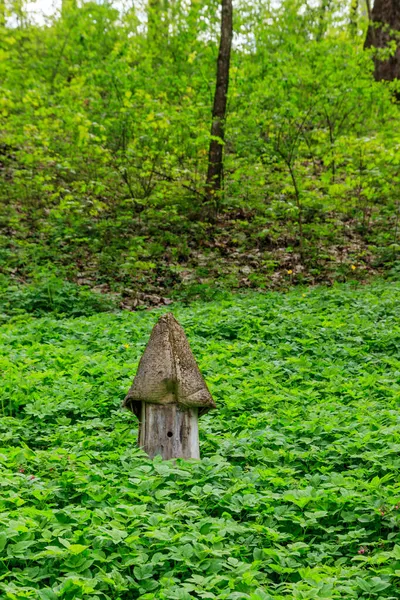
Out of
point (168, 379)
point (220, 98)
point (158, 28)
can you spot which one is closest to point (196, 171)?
point (220, 98)

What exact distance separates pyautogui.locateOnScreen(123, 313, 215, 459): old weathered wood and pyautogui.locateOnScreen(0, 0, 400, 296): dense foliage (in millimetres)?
6555

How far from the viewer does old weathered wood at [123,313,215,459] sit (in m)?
4.26

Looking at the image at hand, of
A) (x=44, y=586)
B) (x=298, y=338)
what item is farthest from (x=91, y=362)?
(x=44, y=586)

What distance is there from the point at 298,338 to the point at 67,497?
4.43 meters

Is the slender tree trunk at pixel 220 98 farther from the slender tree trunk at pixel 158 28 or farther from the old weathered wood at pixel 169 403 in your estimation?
the old weathered wood at pixel 169 403

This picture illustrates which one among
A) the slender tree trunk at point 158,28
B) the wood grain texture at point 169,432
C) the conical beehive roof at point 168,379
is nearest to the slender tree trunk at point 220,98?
the slender tree trunk at point 158,28

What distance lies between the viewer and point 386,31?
1841 cm

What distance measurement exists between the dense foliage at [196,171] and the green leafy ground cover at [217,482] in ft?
15.9

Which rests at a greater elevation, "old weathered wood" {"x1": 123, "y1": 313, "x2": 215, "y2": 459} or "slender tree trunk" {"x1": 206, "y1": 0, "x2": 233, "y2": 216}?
"slender tree trunk" {"x1": 206, "y1": 0, "x2": 233, "y2": 216}

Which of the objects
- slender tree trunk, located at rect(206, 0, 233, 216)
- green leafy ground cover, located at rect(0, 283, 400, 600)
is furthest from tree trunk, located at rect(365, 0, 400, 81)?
green leafy ground cover, located at rect(0, 283, 400, 600)

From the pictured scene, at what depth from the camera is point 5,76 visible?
14.3 metres

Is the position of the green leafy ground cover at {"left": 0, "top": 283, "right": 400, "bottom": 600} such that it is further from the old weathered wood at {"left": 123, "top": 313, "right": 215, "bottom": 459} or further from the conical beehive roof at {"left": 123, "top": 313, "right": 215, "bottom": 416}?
the conical beehive roof at {"left": 123, "top": 313, "right": 215, "bottom": 416}

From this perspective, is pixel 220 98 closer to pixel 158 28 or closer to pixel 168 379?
pixel 158 28

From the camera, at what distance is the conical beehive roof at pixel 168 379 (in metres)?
4.27
